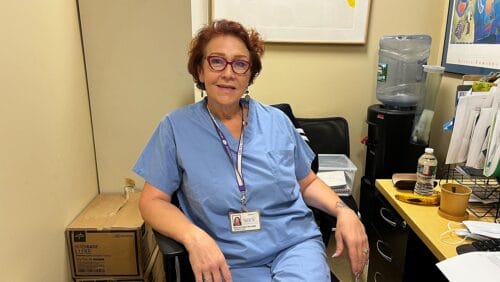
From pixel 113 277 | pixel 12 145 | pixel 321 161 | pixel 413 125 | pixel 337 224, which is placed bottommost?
pixel 113 277

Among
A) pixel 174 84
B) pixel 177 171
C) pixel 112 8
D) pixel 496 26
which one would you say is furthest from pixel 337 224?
pixel 112 8

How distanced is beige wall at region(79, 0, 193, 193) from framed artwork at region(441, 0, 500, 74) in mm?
1488

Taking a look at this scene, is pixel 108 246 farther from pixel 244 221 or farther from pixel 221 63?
pixel 221 63

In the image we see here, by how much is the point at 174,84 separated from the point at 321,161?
1.13 metres

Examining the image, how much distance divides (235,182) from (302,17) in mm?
1517

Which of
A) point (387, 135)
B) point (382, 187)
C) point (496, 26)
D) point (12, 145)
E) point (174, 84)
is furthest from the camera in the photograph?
point (387, 135)

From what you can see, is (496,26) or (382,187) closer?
(382,187)

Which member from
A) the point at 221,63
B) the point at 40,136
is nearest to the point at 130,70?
the point at 40,136

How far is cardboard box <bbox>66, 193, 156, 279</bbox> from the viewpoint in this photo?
1596 mm

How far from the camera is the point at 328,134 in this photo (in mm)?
2467

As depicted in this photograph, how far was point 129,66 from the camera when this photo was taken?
1790mm

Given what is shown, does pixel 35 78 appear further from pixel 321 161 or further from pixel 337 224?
pixel 321 161

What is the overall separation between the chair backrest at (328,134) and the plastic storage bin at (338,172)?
0.05 metres

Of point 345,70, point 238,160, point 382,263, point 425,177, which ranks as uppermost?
point 345,70
